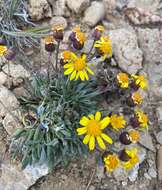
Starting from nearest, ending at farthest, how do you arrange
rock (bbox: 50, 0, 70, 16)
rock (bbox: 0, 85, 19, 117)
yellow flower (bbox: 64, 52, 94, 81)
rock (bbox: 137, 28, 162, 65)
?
yellow flower (bbox: 64, 52, 94, 81)
rock (bbox: 0, 85, 19, 117)
rock (bbox: 137, 28, 162, 65)
rock (bbox: 50, 0, 70, 16)

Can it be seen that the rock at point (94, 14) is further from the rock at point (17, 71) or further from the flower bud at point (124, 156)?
the flower bud at point (124, 156)

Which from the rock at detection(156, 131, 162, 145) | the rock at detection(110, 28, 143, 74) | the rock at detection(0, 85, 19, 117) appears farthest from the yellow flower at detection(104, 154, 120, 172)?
the rock at detection(110, 28, 143, 74)

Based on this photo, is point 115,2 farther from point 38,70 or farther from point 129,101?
point 129,101

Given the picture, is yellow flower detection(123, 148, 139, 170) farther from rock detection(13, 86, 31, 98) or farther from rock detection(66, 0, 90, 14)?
rock detection(66, 0, 90, 14)

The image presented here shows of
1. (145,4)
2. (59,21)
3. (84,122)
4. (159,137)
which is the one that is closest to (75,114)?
(84,122)

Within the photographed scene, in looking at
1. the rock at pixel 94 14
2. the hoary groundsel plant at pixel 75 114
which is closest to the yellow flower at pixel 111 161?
the hoary groundsel plant at pixel 75 114

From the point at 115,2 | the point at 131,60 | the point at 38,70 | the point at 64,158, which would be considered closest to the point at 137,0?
the point at 115,2
